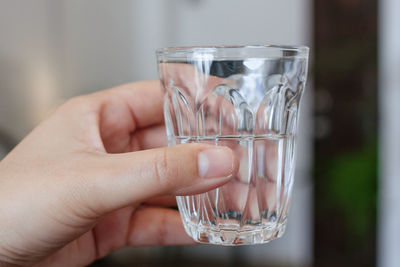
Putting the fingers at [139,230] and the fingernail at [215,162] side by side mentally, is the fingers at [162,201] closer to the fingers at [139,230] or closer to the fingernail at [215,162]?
the fingers at [139,230]

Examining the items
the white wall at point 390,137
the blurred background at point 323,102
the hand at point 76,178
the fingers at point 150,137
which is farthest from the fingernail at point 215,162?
the white wall at point 390,137

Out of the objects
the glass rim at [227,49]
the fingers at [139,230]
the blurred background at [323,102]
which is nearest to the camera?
the glass rim at [227,49]

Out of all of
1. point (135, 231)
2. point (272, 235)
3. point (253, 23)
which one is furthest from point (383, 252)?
point (272, 235)

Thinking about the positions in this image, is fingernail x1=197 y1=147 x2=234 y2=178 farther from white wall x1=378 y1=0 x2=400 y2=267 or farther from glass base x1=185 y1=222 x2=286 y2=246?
white wall x1=378 y1=0 x2=400 y2=267

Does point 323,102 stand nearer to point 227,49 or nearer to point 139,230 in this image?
point 139,230

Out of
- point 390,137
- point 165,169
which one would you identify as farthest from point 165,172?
point 390,137

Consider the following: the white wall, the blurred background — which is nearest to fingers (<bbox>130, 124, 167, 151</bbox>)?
the blurred background
